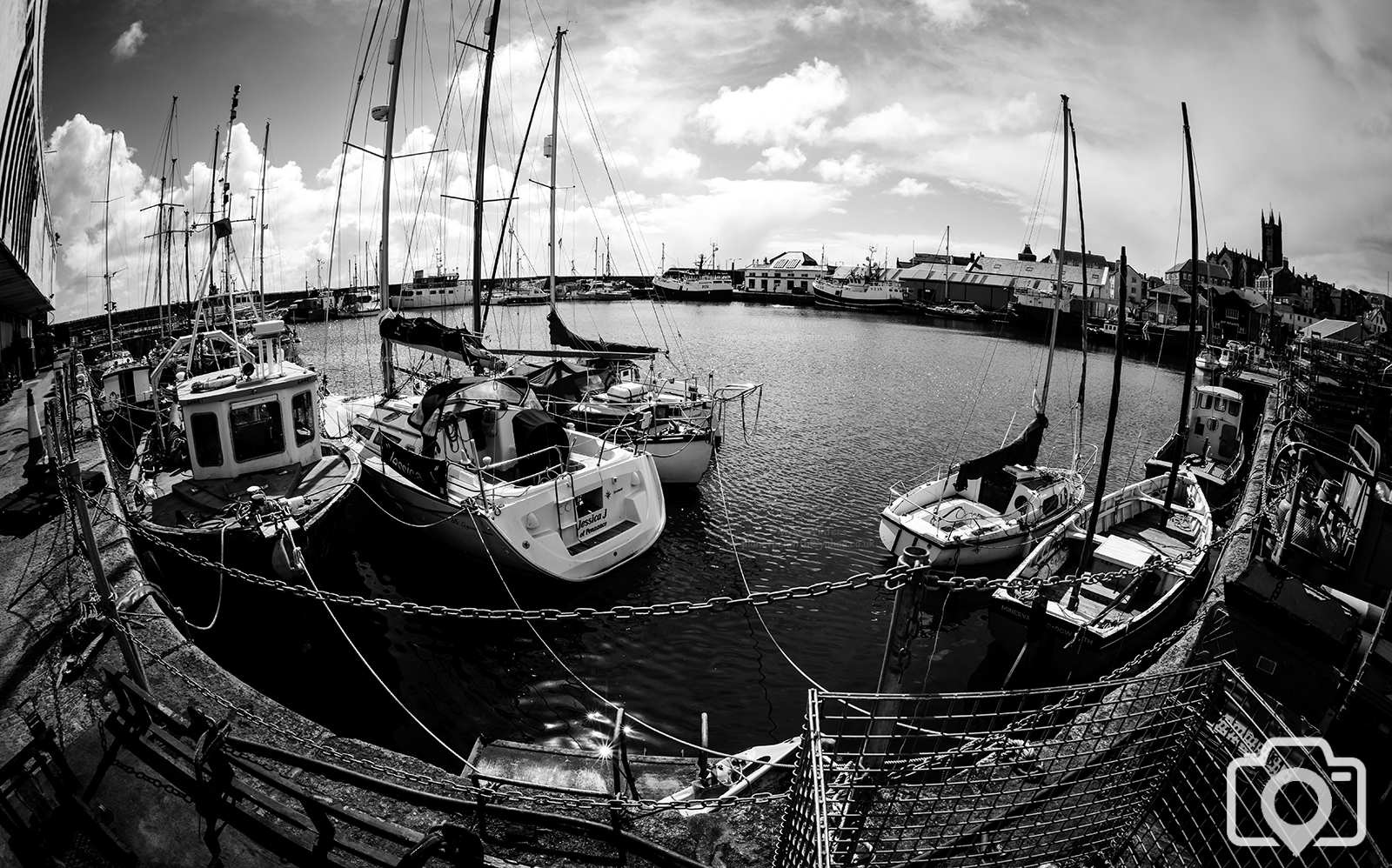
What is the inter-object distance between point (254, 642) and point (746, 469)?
1413 cm

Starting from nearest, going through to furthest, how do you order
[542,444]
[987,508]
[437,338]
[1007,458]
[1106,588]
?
[1106,588]
[542,444]
[1007,458]
[987,508]
[437,338]

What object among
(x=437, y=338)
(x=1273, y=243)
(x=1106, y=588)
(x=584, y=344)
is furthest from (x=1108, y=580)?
(x=1273, y=243)

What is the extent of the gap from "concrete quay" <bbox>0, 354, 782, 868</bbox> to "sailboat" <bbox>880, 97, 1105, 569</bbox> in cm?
949

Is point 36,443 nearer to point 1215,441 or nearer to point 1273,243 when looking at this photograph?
point 1215,441

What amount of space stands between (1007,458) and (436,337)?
→ 15037mm

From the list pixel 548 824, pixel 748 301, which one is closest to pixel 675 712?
pixel 548 824

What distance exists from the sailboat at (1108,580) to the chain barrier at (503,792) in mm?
4929

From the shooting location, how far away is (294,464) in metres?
11.6

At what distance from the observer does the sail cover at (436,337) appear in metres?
17.0

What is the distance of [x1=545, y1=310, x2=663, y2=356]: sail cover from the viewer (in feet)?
67.9

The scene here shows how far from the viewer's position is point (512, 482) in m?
11.9

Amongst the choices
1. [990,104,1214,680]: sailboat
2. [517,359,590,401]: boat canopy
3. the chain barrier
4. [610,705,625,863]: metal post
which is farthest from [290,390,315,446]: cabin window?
[990,104,1214,680]: sailboat

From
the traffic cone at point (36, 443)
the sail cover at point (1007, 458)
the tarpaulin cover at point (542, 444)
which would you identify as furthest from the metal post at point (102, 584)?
the sail cover at point (1007, 458)

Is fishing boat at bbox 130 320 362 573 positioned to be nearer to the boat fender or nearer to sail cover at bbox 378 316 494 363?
the boat fender
